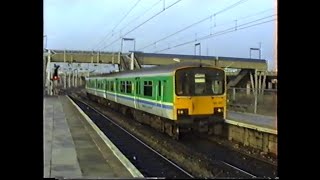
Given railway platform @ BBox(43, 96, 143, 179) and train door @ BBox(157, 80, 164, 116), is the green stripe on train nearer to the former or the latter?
train door @ BBox(157, 80, 164, 116)

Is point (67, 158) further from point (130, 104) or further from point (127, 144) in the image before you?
point (130, 104)

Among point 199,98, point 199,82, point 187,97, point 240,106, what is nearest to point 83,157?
point 187,97

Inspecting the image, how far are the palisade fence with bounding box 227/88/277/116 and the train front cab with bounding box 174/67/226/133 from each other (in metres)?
5.97

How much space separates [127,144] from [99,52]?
42.0 meters

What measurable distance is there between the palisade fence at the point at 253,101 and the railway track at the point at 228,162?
A: 7.51 m

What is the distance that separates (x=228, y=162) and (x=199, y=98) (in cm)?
417

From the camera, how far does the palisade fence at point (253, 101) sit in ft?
78.3

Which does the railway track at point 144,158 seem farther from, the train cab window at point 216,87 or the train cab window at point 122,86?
the train cab window at point 122,86

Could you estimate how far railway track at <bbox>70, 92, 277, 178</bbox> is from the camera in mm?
10889

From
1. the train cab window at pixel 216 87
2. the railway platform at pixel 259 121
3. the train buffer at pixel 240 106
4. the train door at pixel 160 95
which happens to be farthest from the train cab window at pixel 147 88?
the train buffer at pixel 240 106
